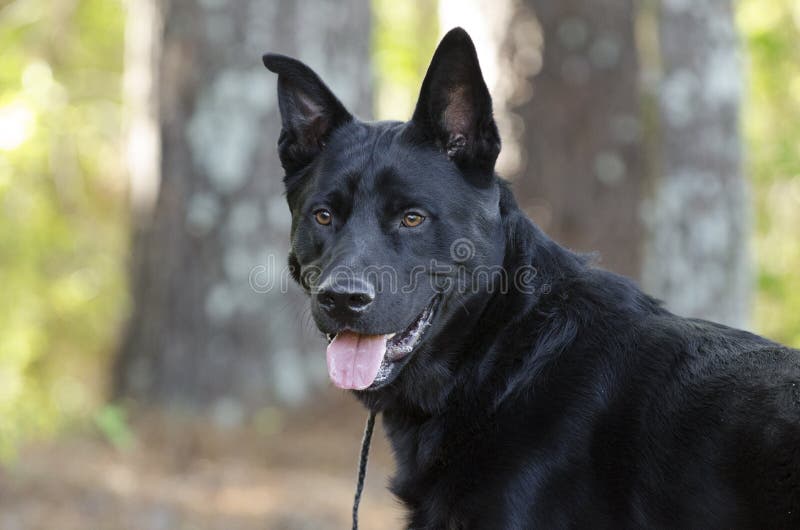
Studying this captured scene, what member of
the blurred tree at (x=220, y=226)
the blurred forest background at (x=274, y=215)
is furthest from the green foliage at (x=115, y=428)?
the blurred tree at (x=220, y=226)

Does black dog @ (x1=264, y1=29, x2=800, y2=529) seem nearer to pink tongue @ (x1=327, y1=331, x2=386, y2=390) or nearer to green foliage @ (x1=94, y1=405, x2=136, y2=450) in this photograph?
pink tongue @ (x1=327, y1=331, x2=386, y2=390)

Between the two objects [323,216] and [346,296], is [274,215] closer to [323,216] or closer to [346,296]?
[323,216]

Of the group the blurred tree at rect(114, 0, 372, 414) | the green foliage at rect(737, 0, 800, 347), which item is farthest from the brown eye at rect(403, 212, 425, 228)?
the green foliage at rect(737, 0, 800, 347)

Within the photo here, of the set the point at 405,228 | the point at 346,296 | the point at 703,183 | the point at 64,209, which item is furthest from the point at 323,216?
the point at 64,209

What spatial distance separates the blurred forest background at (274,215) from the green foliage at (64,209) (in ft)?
9.82

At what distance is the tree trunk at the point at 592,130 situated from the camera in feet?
20.9

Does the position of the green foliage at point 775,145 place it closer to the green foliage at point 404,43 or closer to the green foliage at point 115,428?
the green foliage at point 404,43

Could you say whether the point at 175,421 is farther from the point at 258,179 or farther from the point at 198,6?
the point at 198,6

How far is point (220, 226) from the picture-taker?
22.0 feet

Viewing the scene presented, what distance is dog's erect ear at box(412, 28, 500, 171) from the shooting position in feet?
11.2

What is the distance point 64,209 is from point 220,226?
627 centimetres

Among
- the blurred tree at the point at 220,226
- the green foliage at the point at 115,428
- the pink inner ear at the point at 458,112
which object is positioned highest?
the pink inner ear at the point at 458,112

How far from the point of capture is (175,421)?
665 centimetres

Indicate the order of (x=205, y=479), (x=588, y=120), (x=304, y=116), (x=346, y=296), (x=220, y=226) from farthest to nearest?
(x=220, y=226), (x=588, y=120), (x=205, y=479), (x=304, y=116), (x=346, y=296)
